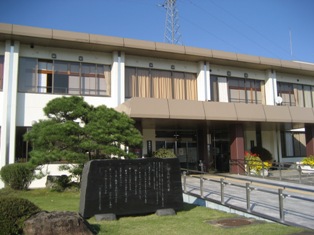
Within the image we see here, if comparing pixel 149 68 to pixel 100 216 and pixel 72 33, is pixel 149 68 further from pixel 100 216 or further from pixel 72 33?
pixel 100 216

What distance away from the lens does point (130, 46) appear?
68.9 feet

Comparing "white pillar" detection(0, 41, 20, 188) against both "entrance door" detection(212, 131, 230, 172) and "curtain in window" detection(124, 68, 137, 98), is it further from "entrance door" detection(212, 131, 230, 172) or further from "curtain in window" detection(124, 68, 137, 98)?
"entrance door" detection(212, 131, 230, 172)

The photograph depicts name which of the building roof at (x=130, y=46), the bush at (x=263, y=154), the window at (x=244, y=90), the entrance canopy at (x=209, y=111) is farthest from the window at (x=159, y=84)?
the bush at (x=263, y=154)

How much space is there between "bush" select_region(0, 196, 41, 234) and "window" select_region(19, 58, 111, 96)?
537 inches

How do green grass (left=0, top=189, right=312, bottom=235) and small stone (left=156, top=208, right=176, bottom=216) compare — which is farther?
small stone (left=156, top=208, right=176, bottom=216)

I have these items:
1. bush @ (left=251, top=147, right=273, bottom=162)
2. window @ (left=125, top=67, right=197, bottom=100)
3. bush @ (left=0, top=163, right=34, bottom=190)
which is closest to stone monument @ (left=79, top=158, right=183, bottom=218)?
bush @ (left=0, top=163, right=34, bottom=190)

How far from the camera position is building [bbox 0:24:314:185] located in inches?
747

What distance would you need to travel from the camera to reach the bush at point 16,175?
53.2 ft

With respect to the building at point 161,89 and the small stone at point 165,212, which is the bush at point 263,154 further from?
the small stone at point 165,212

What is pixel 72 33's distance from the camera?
19766mm

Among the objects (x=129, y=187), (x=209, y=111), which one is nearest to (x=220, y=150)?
(x=209, y=111)

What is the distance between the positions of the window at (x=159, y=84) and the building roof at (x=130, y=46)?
3.64ft

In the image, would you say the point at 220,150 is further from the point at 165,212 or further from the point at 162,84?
the point at 165,212

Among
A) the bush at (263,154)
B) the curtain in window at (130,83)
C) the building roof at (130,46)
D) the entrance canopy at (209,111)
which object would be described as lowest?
the bush at (263,154)
